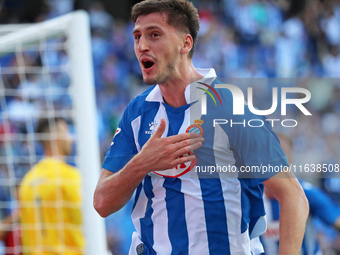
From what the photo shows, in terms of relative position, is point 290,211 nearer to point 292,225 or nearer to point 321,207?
point 292,225

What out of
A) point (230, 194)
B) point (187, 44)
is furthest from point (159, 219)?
point (187, 44)

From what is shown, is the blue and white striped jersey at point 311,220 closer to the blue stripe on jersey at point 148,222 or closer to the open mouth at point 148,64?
the blue stripe on jersey at point 148,222

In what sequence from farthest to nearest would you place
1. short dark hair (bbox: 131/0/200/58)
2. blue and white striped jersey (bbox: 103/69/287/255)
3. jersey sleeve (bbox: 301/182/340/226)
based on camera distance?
jersey sleeve (bbox: 301/182/340/226) < short dark hair (bbox: 131/0/200/58) < blue and white striped jersey (bbox: 103/69/287/255)

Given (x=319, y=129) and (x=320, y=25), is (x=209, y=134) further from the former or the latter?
(x=320, y=25)

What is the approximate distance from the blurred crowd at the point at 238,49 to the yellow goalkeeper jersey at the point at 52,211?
3.94 metres

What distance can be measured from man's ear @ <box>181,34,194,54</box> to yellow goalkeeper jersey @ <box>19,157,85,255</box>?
2214 millimetres

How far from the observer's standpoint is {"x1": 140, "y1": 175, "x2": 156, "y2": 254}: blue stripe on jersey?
245cm

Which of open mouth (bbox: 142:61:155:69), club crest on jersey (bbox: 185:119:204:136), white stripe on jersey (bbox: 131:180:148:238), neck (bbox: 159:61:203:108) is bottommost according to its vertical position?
white stripe on jersey (bbox: 131:180:148:238)

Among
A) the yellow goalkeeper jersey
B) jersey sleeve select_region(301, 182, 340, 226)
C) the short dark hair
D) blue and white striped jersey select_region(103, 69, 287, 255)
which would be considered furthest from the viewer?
the yellow goalkeeper jersey

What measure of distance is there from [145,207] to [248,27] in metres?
8.13

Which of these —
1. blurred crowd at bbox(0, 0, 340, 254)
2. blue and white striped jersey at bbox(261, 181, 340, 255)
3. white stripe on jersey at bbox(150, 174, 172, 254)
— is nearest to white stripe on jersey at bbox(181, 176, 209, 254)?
white stripe on jersey at bbox(150, 174, 172, 254)

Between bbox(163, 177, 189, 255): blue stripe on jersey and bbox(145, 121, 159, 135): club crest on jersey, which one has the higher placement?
bbox(145, 121, 159, 135): club crest on jersey

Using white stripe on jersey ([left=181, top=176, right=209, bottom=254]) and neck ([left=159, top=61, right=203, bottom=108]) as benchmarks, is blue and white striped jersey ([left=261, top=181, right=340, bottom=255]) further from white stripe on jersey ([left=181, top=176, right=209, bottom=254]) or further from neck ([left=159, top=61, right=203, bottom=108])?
neck ([left=159, top=61, right=203, bottom=108])

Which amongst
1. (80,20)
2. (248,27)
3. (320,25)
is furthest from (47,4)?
(80,20)
